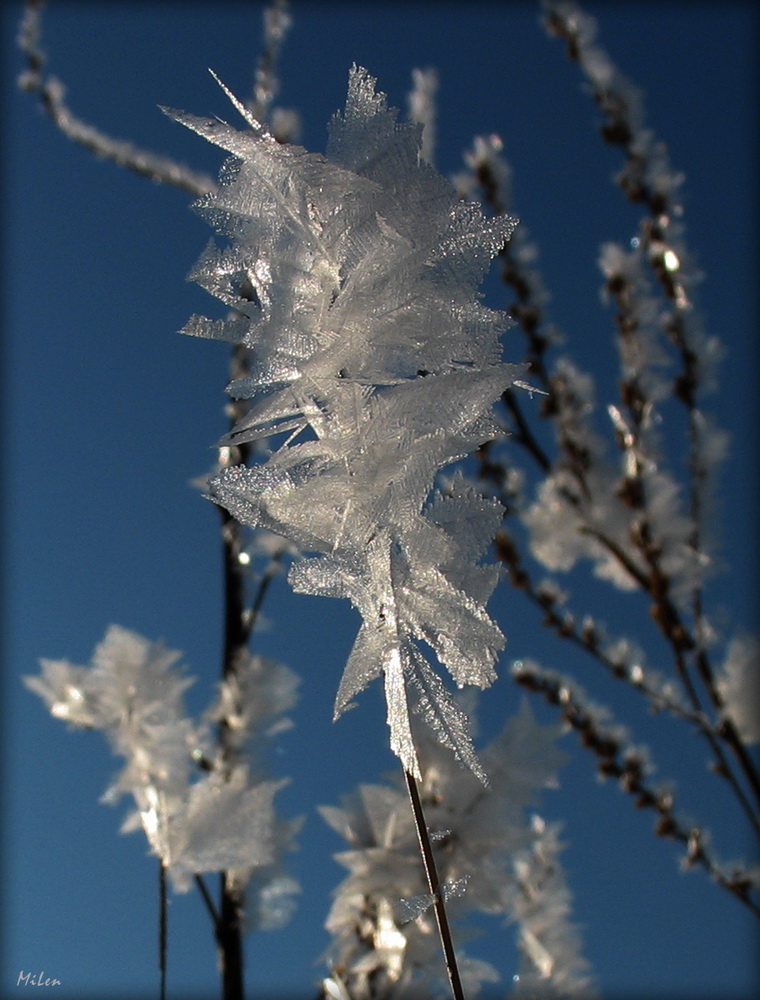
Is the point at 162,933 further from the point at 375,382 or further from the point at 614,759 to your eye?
the point at 614,759

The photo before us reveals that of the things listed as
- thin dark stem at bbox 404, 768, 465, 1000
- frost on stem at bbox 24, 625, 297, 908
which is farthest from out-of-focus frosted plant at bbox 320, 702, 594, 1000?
thin dark stem at bbox 404, 768, 465, 1000

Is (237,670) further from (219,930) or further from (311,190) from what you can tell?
(311,190)

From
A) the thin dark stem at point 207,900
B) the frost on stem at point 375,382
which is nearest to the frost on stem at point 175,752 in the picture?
the thin dark stem at point 207,900

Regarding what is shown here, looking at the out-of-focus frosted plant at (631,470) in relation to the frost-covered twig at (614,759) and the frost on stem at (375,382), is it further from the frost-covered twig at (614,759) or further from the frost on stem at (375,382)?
the frost on stem at (375,382)

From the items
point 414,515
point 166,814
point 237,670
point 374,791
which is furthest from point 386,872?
point 414,515

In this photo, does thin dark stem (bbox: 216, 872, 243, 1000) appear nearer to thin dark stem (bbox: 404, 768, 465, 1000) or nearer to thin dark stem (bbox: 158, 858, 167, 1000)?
thin dark stem (bbox: 158, 858, 167, 1000)

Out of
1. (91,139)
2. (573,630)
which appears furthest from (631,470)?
(91,139)
